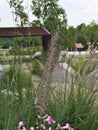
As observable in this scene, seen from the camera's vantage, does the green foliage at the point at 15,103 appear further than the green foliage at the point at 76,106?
No

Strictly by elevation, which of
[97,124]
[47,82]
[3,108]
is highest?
[47,82]

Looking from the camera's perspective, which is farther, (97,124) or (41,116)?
(97,124)

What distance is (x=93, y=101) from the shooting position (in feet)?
9.06

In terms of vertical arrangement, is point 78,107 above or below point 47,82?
below

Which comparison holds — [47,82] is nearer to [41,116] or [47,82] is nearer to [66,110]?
[41,116]

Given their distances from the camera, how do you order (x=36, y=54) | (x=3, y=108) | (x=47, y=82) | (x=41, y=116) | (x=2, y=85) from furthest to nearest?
(x=36, y=54) → (x=2, y=85) → (x=3, y=108) → (x=41, y=116) → (x=47, y=82)

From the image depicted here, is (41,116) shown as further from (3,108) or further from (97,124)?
(97,124)

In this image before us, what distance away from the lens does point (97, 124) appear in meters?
2.52

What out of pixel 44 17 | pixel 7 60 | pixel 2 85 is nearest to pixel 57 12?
pixel 44 17

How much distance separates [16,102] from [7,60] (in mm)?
1455

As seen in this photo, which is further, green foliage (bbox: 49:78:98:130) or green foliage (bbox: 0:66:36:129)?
green foliage (bbox: 49:78:98:130)

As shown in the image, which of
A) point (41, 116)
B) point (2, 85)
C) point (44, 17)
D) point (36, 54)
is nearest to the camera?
point (41, 116)

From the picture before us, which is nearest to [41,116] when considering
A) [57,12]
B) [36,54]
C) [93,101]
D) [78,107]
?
[78,107]

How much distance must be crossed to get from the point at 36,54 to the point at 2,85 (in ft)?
3.61
